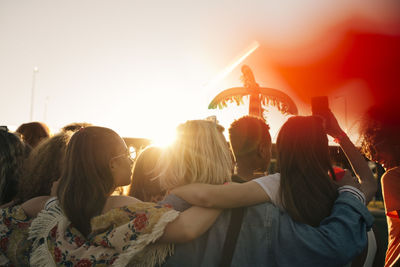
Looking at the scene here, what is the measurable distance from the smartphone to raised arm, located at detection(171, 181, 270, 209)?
27.7 inches

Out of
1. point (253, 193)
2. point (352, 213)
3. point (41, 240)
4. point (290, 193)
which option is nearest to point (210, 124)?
point (253, 193)

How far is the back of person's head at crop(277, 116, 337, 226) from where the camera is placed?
1620 mm

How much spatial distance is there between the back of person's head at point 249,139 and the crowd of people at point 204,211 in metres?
0.41

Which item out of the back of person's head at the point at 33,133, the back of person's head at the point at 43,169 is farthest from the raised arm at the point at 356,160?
the back of person's head at the point at 33,133

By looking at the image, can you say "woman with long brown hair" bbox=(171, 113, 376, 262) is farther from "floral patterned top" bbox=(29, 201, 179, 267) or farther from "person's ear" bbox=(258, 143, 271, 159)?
"person's ear" bbox=(258, 143, 271, 159)

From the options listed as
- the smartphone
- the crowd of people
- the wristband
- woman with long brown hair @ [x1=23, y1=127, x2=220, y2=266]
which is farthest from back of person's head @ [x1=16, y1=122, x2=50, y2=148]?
the wristband

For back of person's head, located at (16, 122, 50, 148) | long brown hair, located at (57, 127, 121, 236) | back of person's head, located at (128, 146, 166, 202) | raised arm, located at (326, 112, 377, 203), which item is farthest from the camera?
back of person's head, located at (16, 122, 50, 148)

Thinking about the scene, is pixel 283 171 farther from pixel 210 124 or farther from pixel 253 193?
pixel 210 124

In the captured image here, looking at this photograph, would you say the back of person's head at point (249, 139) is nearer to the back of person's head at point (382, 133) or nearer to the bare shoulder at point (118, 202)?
the back of person's head at point (382, 133)

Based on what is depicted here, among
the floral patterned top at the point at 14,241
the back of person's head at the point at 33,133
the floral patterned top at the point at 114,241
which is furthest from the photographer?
the back of person's head at the point at 33,133

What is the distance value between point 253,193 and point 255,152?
0.67m

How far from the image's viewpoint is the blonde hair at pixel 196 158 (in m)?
1.62

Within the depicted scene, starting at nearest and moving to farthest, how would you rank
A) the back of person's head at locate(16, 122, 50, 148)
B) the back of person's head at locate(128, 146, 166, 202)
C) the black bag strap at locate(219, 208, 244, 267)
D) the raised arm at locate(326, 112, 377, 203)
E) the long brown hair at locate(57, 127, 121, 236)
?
the black bag strap at locate(219, 208, 244, 267)
the long brown hair at locate(57, 127, 121, 236)
the raised arm at locate(326, 112, 377, 203)
the back of person's head at locate(128, 146, 166, 202)
the back of person's head at locate(16, 122, 50, 148)

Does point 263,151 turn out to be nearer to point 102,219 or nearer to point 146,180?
point 146,180
